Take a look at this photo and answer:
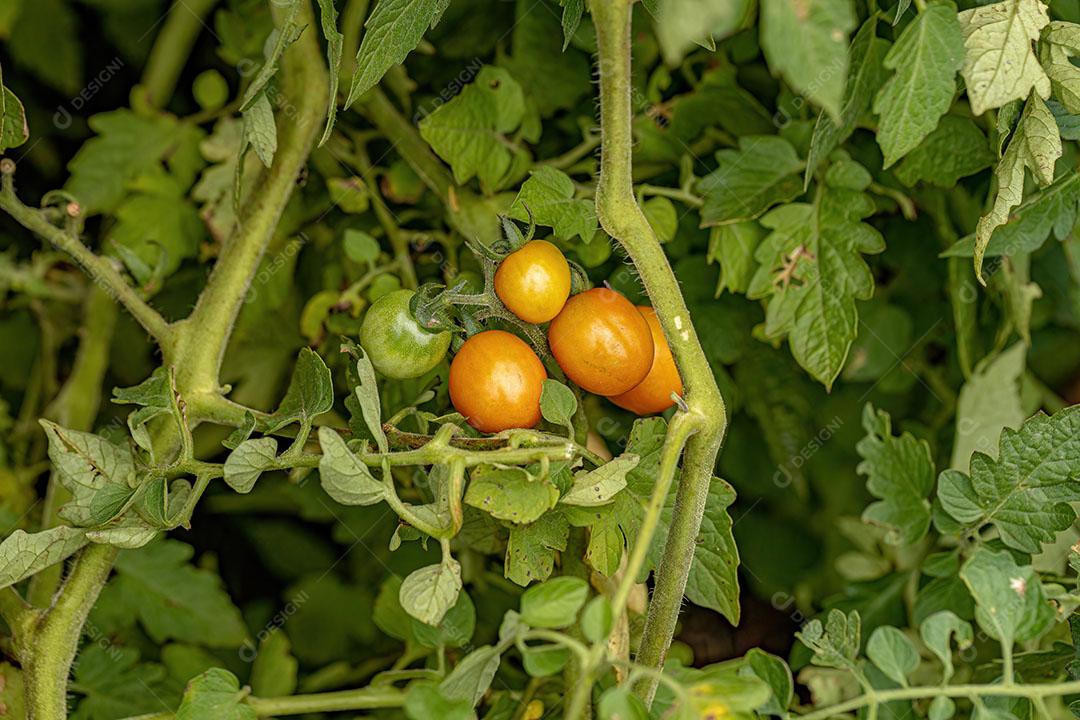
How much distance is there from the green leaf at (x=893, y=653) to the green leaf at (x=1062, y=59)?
16.3 inches

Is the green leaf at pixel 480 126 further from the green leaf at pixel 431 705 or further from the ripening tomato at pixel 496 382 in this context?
the green leaf at pixel 431 705

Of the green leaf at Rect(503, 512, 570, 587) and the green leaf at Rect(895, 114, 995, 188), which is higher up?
the green leaf at Rect(895, 114, 995, 188)

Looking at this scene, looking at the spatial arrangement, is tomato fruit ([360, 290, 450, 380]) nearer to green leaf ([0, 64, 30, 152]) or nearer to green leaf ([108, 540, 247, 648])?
green leaf ([0, 64, 30, 152])

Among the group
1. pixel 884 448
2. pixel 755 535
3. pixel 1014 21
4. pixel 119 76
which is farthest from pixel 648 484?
pixel 119 76

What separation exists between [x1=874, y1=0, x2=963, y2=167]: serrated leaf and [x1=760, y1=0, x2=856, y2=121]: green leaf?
0.21 metres

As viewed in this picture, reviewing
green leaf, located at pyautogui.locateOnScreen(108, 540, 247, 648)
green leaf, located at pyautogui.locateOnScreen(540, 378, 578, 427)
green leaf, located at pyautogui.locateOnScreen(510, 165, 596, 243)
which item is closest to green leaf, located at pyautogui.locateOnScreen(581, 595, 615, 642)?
green leaf, located at pyautogui.locateOnScreen(540, 378, 578, 427)

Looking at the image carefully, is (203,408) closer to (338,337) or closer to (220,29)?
(338,337)

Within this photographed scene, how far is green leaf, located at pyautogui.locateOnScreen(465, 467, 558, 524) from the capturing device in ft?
2.15

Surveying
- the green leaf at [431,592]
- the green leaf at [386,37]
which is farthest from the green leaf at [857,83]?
the green leaf at [431,592]

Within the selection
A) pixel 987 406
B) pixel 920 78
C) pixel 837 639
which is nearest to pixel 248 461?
pixel 837 639

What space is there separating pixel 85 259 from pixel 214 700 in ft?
1.30

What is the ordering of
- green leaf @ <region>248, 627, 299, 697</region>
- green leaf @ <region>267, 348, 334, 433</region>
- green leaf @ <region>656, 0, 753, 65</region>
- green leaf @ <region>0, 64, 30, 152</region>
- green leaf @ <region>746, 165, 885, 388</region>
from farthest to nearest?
green leaf @ <region>248, 627, 299, 697</region>
green leaf @ <region>746, 165, 885, 388</region>
green leaf @ <region>0, 64, 30, 152</region>
green leaf @ <region>267, 348, 334, 433</region>
green leaf @ <region>656, 0, 753, 65</region>

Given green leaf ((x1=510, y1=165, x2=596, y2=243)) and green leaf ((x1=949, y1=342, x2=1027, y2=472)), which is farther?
green leaf ((x1=949, y1=342, x2=1027, y2=472))

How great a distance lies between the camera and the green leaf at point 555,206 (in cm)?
80
